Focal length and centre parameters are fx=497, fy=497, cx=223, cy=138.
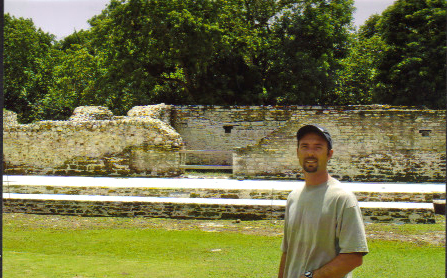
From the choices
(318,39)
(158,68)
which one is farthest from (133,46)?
(318,39)

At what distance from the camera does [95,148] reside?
1573 centimetres

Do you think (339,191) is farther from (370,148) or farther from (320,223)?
(370,148)

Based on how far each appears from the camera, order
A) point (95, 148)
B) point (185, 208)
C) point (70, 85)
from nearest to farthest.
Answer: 1. point (185, 208)
2. point (95, 148)
3. point (70, 85)

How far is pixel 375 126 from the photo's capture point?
14750mm

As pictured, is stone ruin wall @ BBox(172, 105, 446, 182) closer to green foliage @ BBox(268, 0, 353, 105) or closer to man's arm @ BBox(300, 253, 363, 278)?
green foliage @ BBox(268, 0, 353, 105)

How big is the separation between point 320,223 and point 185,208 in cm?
732

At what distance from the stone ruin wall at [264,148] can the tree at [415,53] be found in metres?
10.4

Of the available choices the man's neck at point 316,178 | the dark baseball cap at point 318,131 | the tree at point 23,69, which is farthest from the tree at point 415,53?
the man's neck at point 316,178

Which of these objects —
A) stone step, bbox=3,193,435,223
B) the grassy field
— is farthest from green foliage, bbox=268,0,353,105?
the grassy field

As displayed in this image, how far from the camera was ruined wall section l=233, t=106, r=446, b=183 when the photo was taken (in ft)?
47.8

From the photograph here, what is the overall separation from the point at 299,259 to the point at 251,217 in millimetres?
6914

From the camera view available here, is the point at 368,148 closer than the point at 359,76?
Yes

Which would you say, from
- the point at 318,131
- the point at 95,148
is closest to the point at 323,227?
the point at 318,131

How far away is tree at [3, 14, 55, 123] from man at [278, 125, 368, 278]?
31.6 meters
